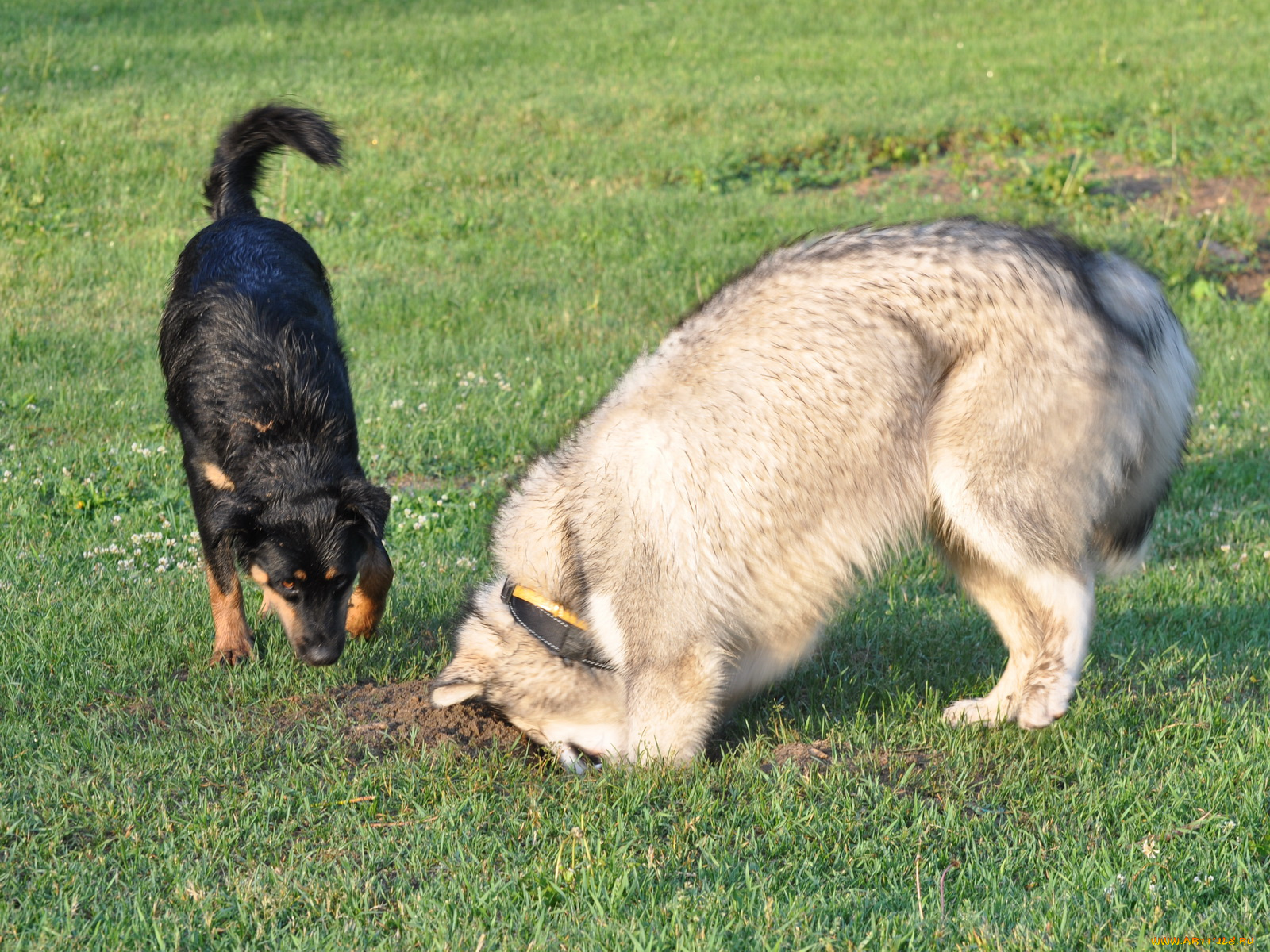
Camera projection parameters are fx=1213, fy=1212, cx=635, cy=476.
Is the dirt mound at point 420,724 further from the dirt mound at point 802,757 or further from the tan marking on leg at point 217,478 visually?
the tan marking on leg at point 217,478

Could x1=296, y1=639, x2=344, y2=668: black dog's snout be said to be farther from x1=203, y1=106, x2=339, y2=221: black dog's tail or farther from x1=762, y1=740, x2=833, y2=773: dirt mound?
x1=203, y1=106, x2=339, y2=221: black dog's tail

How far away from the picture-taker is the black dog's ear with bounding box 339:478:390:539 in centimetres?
454

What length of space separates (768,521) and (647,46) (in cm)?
1556

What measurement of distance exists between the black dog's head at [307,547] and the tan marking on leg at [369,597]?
0.68 ft

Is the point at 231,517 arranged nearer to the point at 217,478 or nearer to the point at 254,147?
the point at 217,478

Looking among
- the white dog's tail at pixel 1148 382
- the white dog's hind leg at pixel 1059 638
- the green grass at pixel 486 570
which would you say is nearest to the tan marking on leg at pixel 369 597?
the green grass at pixel 486 570

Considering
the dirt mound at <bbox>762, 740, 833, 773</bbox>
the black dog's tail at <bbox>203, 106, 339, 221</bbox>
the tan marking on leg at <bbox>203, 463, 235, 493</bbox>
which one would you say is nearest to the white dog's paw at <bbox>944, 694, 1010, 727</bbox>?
the dirt mound at <bbox>762, 740, 833, 773</bbox>

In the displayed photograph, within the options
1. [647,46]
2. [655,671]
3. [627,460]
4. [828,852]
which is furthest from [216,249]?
[647,46]

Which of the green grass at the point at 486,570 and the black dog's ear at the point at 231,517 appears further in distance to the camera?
the black dog's ear at the point at 231,517

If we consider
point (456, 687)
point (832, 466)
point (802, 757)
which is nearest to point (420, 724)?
point (456, 687)

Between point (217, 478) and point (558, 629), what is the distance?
1.82 meters

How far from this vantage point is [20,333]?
8531mm

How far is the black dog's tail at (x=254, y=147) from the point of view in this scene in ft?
20.0

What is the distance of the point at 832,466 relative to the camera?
3672 millimetres
